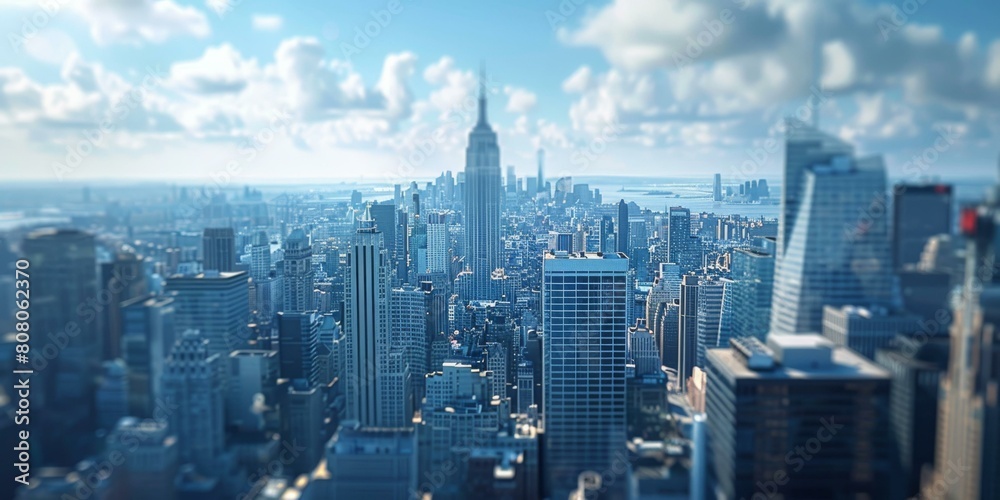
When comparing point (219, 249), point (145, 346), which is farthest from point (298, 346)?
point (145, 346)

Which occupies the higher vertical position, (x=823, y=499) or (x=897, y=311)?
(x=897, y=311)

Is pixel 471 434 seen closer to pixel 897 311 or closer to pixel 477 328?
pixel 897 311

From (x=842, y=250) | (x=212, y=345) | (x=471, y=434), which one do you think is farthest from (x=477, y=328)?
(x=842, y=250)

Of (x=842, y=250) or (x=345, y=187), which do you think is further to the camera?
(x=345, y=187)

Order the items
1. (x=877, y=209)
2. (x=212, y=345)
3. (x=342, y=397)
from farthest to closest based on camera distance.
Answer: (x=342, y=397), (x=212, y=345), (x=877, y=209)

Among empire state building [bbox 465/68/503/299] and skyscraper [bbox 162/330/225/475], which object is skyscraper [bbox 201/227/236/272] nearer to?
skyscraper [bbox 162/330/225/475]

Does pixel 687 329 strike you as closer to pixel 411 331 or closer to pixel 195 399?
pixel 411 331

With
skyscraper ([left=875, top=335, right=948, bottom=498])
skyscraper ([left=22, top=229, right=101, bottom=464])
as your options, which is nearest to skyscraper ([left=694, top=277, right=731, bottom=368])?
skyscraper ([left=875, top=335, right=948, bottom=498])
